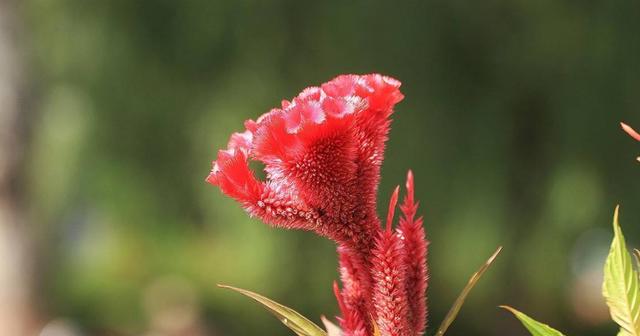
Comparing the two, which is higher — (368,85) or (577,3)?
(577,3)

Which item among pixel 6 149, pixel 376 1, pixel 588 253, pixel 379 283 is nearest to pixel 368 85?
pixel 379 283

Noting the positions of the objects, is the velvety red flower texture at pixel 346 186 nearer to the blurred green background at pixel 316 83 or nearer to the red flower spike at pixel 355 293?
the red flower spike at pixel 355 293

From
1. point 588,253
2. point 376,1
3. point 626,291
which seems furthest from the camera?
point 588,253

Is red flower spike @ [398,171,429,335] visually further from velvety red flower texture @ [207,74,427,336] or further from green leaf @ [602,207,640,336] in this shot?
green leaf @ [602,207,640,336]

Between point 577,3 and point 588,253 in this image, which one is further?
point 588,253

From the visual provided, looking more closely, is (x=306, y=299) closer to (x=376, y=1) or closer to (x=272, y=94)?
(x=272, y=94)

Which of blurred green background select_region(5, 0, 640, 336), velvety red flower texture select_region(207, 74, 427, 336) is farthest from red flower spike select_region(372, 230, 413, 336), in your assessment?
blurred green background select_region(5, 0, 640, 336)

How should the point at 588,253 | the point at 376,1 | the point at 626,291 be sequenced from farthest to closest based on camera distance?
the point at 588,253
the point at 376,1
the point at 626,291

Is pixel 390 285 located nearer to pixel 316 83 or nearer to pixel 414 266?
pixel 414 266
